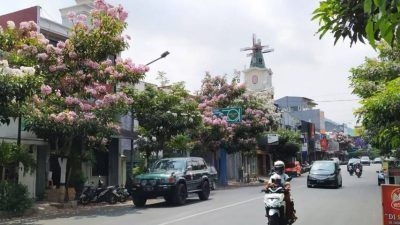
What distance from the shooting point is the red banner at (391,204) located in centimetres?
912

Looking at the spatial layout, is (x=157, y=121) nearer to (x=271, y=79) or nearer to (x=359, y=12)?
(x=359, y=12)

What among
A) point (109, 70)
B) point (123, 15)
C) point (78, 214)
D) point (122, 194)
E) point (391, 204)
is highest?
point (123, 15)

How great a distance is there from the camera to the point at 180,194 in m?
19.2

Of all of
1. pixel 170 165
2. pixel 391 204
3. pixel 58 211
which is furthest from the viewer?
pixel 170 165

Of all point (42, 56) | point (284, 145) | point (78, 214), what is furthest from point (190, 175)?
point (284, 145)

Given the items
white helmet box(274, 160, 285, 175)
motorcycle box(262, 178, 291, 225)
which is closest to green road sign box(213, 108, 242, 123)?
white helmet box(274, 160, 285, 175)

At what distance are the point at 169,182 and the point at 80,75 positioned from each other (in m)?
5.36

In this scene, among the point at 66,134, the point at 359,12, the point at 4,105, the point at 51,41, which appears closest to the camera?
the point at 359,12

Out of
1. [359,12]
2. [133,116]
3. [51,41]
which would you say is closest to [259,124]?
[133,116]

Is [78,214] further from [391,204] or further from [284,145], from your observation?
[284,145]

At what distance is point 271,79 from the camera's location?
7650cm

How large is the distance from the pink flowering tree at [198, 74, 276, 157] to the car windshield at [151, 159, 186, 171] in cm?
1242

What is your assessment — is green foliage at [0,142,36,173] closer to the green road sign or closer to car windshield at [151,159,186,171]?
car windshield at [151,159,186,171]

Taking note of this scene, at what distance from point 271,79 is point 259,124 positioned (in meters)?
41.7
